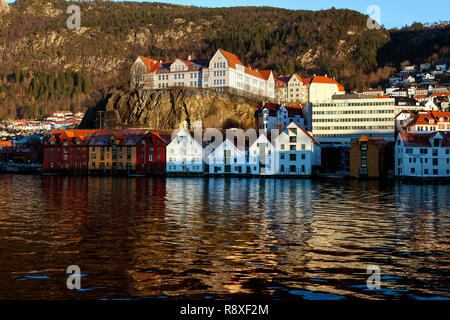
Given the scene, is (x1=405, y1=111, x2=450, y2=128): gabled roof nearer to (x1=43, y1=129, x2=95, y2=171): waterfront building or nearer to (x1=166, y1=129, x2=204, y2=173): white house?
(x1=166, y1=129, x2=204, y2=173): white house

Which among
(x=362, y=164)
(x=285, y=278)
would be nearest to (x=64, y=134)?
(x=362, y=164)

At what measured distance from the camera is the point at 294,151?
111188 mm

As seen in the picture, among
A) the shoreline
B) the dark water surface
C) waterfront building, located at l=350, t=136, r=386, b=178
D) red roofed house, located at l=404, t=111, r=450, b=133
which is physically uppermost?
red roofed house, located at l=404, t=111, r=450, b=133

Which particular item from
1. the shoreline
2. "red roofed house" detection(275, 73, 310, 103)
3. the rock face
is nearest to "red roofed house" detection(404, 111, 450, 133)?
the shoreline

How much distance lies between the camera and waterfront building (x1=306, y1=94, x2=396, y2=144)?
429 ft

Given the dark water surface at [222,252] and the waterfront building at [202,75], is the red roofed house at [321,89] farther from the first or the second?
the dark water surface at [222,252]

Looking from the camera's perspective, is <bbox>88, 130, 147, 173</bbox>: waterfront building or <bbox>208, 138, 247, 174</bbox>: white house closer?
<bbox>208, 138, 247, 174</bbox>: white house

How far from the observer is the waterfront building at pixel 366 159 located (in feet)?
347

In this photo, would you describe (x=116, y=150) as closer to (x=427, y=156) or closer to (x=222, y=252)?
(x=427, y=156)

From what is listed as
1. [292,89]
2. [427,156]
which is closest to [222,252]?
[427,156]

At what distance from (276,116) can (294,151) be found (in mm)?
31868

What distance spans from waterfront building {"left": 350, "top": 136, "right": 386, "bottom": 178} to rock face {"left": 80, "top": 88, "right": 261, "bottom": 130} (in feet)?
125
